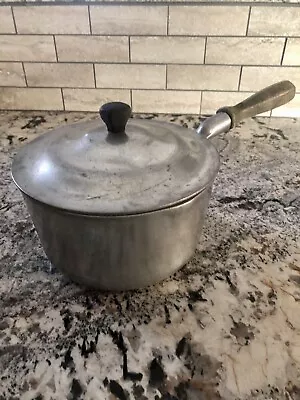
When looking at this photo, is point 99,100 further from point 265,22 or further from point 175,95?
point 265,22

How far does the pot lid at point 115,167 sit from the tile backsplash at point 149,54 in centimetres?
48

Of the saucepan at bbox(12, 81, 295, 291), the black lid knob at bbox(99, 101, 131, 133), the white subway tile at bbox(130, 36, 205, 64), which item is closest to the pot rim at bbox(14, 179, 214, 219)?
the saucepan at bbox(12, 81, 295, 291)

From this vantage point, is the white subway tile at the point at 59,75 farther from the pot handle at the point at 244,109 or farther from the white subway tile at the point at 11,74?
the pot handle at the point at 244,109

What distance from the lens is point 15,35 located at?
2.95ft

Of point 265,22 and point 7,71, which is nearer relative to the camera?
point 265,22

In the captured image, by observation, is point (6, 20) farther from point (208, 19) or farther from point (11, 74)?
→ point (208, 19)

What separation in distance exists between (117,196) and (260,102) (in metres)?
0.33

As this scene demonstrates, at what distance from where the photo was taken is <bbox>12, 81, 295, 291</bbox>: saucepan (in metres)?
0.37

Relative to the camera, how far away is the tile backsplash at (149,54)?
845 mm

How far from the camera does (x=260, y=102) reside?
586mm

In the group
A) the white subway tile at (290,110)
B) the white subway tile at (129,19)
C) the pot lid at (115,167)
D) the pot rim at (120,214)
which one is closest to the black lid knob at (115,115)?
the pot lid at (115,167)

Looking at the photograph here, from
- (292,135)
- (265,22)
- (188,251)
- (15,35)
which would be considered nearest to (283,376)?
(188,251)

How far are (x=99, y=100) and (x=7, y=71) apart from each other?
0.76 feet

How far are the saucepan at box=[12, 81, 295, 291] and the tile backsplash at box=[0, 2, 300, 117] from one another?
1.57ft
